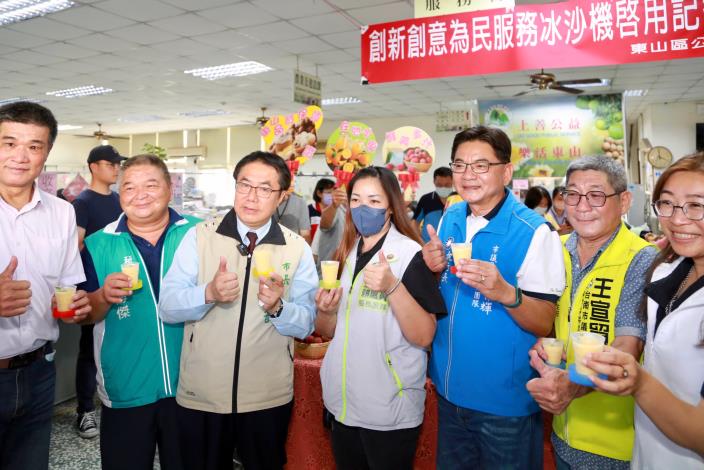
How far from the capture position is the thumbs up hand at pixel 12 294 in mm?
1642

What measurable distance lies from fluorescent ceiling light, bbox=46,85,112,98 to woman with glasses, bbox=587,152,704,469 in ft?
37.3

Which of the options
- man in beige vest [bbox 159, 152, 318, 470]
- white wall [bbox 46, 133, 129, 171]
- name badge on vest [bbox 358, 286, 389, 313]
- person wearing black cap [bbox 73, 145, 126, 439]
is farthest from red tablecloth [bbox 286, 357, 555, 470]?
white wall [bbox 46, 133, 129, 171]

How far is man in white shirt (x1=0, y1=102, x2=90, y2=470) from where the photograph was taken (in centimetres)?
183

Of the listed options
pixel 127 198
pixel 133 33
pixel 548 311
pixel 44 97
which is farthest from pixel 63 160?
pixel 548 311

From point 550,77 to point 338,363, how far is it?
6.91m

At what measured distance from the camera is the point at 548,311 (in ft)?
5.63

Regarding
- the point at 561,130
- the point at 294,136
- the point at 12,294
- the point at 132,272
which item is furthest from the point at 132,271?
the point at 561,130

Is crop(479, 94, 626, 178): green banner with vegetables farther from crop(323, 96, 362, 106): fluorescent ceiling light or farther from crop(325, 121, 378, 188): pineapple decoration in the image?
crop(325, 121, 378, 188): pineapple decoration

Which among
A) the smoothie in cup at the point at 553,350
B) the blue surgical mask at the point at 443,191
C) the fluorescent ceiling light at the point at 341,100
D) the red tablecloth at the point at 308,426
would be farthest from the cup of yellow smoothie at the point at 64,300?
the fluorescent ceiling light at the point at 341,100

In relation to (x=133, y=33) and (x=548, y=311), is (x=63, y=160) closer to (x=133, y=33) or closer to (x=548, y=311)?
(x=133, y=33)

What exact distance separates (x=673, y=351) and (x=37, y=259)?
226cm

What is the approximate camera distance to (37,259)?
1923 mm

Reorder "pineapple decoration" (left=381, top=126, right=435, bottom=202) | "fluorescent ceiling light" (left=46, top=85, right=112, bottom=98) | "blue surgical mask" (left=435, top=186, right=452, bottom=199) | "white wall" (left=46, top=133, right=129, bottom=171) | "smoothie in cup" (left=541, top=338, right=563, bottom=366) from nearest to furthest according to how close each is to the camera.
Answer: "smoothie in cup" (left=541, top=338, right=563, bottom=366), "pineapple decoration" (left=381, top=126, right=435, bottom=202), "blue surgical mask" (left=435, top=186, right=452, bottom=199), "fluorescent ceiling light" (left=46, top=85, right=112, bottom=98), "white wall" (left=46, top=133, right=129, bottom=171)

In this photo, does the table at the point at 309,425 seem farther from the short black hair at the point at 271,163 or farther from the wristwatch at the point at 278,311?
the short black hair at the point at 271,163
